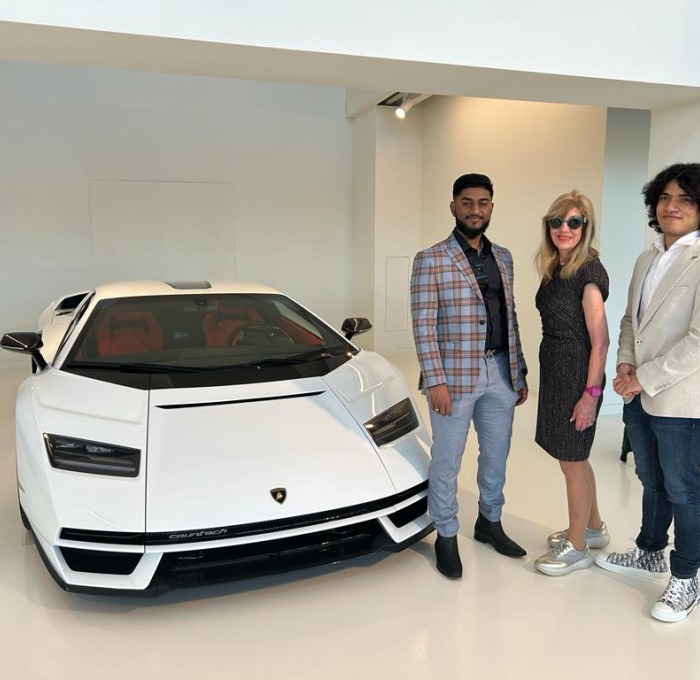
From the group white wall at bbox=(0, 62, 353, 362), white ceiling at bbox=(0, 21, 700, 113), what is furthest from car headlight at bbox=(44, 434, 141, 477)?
white wall at bbox=(0, 62, 353, 362)

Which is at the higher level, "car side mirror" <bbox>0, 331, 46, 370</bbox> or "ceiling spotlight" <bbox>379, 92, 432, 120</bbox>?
"ceiling spotlight" <bbox>379, 92, 432, 120</bbox>

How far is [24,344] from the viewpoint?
2.61 m

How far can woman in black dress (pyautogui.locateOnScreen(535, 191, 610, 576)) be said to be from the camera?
6.91ft

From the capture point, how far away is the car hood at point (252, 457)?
184 cm

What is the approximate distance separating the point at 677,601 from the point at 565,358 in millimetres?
869

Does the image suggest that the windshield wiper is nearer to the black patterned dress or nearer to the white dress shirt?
the black patterned dress

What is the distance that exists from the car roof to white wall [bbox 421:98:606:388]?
2.65m

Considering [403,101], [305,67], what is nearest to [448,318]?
[305,67]

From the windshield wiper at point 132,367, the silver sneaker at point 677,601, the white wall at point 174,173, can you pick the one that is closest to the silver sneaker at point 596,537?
the silver sneaker at point 677,601

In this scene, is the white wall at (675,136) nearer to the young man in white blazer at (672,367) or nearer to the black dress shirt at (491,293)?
the young man in white blazer at (672,367)

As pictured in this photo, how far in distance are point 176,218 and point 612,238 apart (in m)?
4.61

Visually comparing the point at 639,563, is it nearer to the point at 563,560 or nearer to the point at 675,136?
the point at 563,560

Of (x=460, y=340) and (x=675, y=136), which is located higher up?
(x=675, y=136)

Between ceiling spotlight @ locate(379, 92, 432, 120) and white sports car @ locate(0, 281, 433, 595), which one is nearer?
white sports car @ locate(0, 281, 433, 595)
